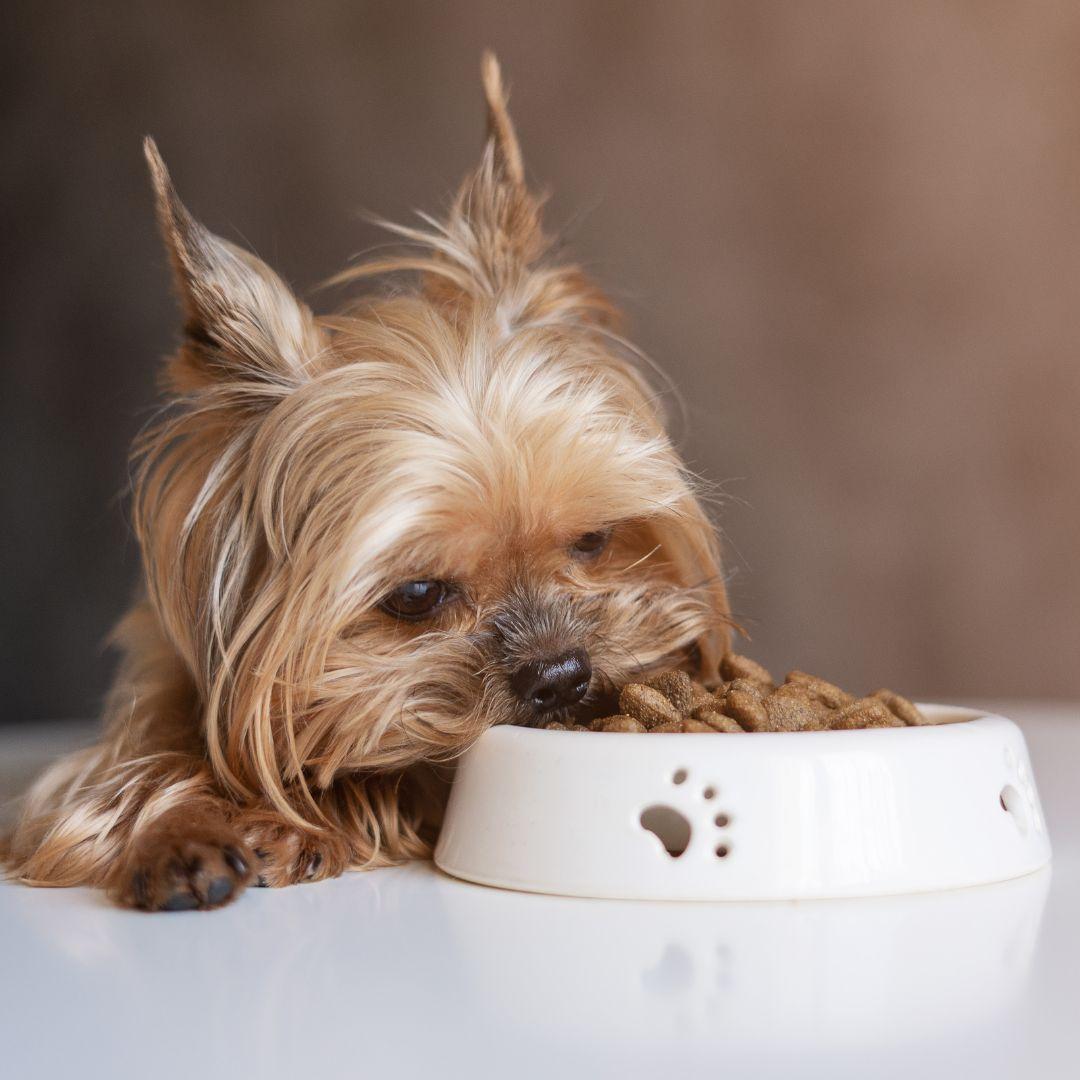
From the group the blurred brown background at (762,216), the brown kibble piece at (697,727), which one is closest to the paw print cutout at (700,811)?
the brown kibble piece at (697,727)

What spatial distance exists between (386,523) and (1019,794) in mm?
760

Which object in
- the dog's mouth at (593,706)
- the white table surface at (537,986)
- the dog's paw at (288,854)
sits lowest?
the dog's paw at (288,854)

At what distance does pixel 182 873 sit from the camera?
157 centimetres

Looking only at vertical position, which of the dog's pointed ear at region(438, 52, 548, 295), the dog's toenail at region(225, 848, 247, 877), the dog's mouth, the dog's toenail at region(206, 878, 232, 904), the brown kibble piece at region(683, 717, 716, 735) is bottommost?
the dog's toenail at region(206, 878, 232, 904)

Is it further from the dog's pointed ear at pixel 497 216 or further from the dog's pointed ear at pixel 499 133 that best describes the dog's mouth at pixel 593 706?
the dog's pointed ear at pixel 499 133

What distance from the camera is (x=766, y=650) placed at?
4074mm

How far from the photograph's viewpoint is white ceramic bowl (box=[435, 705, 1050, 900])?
1.48m

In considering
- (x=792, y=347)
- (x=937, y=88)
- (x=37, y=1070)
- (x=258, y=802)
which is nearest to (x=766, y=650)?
(x=792, y=347)

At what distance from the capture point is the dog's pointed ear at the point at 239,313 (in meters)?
1.88

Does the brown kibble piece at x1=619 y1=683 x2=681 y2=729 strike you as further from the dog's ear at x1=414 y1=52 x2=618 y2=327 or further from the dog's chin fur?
the dog's ear at x1=414 y1=52 x2=618 y2=327

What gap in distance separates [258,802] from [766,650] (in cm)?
247

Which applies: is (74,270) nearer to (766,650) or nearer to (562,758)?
(766,650)

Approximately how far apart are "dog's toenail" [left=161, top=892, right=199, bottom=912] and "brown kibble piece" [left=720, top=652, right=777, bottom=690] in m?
0.69

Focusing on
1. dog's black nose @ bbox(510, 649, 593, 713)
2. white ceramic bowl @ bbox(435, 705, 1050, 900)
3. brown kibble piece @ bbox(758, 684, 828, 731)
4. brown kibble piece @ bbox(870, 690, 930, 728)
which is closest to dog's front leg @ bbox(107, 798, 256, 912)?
white ceramic bowl @ bbox(435, 705, 1050, 900)
